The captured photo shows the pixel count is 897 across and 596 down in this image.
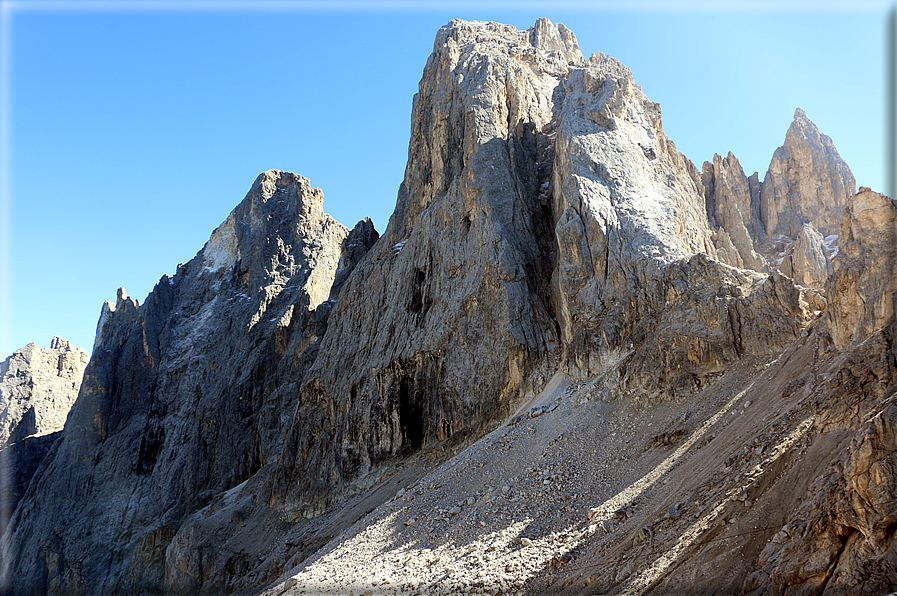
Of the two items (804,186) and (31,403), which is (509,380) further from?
(31,403)

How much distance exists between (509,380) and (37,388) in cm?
8096

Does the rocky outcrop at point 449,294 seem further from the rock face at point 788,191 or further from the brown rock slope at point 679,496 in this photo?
the rock face at point 788,191

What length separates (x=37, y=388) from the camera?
3772 inches

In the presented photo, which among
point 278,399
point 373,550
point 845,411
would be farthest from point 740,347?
point 278,399

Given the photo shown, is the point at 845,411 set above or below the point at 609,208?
below

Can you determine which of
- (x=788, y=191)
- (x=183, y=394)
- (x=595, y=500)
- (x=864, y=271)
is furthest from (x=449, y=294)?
(x=788, y=191)

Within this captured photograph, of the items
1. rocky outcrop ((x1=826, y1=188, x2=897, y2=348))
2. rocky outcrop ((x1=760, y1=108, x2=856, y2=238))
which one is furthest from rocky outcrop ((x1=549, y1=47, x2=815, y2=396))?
rocky outcrop ((x1=760, y1=108, x2=856, y2=238))

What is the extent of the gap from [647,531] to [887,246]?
10.3 meters

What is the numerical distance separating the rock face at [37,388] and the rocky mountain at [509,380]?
1848 centimetres

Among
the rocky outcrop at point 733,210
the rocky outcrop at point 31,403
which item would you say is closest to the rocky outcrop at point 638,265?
the rocky outcrop at point 733,210

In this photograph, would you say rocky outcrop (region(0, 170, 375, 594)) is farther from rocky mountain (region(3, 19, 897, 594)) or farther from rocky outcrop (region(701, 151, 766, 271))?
rocky outcrop (region(701, 151, 766, 271))

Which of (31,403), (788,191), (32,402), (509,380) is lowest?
(509,380)

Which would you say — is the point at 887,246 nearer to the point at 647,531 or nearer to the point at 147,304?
the point at 647,531

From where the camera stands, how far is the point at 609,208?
43.7 meters
